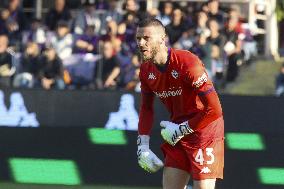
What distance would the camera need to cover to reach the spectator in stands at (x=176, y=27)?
519 inches

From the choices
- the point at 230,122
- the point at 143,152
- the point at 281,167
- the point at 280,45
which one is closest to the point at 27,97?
the point at 230,122

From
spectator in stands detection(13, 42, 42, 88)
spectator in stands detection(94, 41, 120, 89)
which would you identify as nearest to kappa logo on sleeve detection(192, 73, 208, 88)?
spectator in stands detection(94, 41, 120, 89)

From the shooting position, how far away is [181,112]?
6449 mm

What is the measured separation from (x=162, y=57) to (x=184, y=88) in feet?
0.96

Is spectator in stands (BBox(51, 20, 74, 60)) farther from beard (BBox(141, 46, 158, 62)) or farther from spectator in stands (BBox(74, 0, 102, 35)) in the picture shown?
beard (BBox(141, 46, 158, 62))

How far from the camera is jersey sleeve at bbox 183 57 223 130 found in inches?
243

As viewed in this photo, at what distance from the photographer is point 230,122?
381 inches

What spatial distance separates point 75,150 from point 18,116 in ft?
2.90

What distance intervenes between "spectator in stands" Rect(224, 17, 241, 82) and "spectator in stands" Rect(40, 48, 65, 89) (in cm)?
247

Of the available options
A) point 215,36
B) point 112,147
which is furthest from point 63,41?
point 112,147

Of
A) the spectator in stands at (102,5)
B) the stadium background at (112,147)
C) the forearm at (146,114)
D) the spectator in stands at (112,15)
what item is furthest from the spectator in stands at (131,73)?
the forearm at (146,114)

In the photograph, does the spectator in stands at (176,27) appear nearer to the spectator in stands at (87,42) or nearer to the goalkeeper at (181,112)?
the spectator in stands at (87,42)

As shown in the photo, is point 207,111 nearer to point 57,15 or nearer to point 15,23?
point 15,23

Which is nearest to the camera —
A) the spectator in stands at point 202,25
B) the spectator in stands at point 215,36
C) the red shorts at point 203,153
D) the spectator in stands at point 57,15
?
the red shorts at point 203,153
